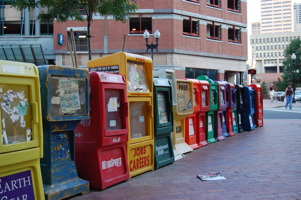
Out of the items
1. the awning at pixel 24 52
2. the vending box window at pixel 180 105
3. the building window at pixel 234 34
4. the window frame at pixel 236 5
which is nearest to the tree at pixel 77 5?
the vending box window at pixel 180 105

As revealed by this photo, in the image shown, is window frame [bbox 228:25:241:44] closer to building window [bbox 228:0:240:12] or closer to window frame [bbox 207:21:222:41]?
window frame [bbox 207:21:222:41]

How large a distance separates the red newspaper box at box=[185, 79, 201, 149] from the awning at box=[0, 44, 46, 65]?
18.8m

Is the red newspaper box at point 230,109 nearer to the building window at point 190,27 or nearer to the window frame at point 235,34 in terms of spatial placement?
the building window at point 190,27

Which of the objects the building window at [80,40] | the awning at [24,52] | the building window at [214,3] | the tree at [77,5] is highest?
the building window at [214,3]

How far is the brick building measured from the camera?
80.6 feet

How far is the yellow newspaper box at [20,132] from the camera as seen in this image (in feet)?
11.2

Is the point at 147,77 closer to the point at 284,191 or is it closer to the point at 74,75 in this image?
the point at 74,75

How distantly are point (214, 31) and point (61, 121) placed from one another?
24947mm

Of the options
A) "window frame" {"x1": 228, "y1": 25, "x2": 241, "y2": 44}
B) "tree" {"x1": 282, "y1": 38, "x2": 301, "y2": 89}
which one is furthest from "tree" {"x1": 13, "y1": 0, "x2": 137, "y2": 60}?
"tree" {"x1": 282, "y1": 38, "x2": 301, "y2": 89}

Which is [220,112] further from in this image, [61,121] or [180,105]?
[61,121]

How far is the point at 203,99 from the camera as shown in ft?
29.7

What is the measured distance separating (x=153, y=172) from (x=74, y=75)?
7.99ft

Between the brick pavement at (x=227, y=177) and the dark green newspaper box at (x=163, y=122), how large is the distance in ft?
0.76

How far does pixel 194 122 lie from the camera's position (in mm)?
8477
